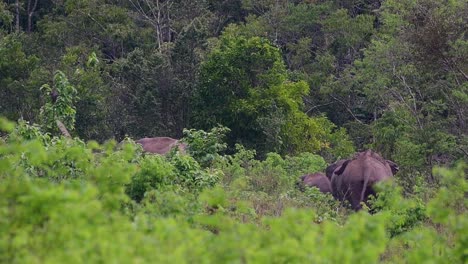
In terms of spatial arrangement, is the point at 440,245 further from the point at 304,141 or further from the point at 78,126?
the point at 78,126

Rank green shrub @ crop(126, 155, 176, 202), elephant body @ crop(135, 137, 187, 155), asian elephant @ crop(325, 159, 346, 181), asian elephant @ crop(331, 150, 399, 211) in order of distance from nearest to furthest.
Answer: green shrub @ crop(126, 155, 176, 202) < asian elephant @ crop(331, 150, 399, 211) < asian elephant @ crop(325, 159, 346, 181) < elephant body @ crop(135, 137, 187, 155)

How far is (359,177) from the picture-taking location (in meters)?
15.7

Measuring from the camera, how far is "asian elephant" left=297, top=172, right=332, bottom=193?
16358 mm

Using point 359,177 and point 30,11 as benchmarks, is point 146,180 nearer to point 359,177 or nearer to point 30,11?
point 359,177

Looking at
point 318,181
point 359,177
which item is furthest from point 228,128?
point 359,177

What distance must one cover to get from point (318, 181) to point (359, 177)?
1.10 m

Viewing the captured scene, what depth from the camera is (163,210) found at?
741 cm

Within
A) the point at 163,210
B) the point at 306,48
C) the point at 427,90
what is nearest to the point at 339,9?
the point at 306,48

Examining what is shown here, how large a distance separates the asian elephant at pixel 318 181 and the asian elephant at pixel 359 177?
0.14 meters

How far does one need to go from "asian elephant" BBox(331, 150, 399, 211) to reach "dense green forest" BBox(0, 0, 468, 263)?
0.54 m

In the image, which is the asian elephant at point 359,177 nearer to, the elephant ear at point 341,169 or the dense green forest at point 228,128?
the elephant ear at point 341,169

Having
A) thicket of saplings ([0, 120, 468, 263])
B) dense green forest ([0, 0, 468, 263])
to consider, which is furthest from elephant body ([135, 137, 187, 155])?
thicket of saplings ([0, 120, 468, 263])

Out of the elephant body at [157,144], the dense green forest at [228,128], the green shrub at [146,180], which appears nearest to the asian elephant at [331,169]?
the dense green forest at [228,128]

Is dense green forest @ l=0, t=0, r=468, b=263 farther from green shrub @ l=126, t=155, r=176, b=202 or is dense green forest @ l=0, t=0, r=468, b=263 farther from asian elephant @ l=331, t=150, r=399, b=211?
asian elephant @ l=331, t=150, r=399, b=211
